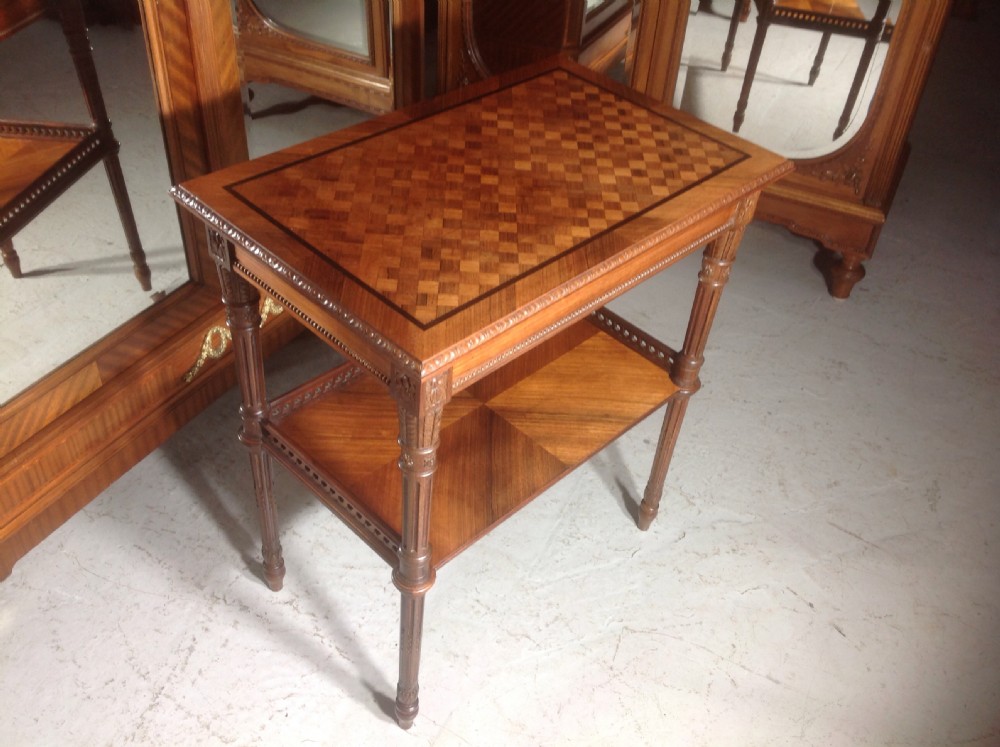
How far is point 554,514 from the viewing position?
2279 mm

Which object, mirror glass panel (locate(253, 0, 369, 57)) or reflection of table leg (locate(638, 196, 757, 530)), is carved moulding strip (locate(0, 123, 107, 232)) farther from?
reflection of table leg (locate(638, 196, 757, 530))

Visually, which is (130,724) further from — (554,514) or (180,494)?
(554,514)

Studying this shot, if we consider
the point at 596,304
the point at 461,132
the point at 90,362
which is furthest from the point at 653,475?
the point at 90,362

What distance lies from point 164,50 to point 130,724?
1.34 metres

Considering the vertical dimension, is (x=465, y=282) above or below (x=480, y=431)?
above

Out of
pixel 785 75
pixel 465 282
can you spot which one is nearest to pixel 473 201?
pixel 465 282

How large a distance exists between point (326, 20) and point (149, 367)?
91 cm

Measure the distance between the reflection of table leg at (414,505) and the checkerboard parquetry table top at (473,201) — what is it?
79 mm

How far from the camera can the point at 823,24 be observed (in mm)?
2605

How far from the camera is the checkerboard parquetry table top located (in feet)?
4.42

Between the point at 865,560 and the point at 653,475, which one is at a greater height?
the point at 653,475

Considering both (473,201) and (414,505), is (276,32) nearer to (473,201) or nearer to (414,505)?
(473,201)

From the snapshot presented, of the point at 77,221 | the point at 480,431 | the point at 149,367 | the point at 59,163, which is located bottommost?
the point at 149,367

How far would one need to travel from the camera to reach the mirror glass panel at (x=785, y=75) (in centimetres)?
261
